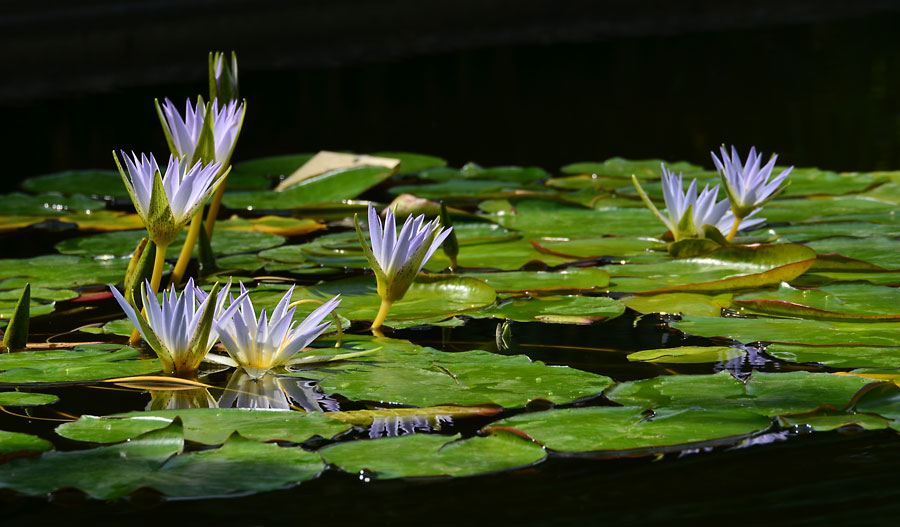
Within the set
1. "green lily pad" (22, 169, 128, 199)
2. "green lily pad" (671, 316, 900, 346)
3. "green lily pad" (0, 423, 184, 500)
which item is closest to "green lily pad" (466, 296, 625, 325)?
"green lily pad" (671, 316, 900, 346)

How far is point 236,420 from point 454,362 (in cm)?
34

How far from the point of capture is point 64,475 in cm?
104

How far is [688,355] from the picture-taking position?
1456mm

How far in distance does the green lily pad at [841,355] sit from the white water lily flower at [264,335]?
0.61 meters

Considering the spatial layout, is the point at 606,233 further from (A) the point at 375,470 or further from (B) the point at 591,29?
(B) the point at 591,29

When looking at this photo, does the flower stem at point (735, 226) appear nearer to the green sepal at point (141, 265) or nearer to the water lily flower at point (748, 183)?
the water lily flower at point (748, 183)

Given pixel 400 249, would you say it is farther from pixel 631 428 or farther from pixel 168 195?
pixel 631 428

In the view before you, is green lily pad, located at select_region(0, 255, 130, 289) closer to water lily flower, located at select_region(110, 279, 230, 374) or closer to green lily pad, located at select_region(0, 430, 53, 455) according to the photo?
water lily flower, located at select_region(110, 279, 230, 374)

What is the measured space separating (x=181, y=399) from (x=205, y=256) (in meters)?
0.75

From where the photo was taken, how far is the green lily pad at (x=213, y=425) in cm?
115

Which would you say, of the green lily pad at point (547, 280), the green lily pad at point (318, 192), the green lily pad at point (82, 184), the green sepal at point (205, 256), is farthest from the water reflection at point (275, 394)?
the green lily pad at point (82, 184)

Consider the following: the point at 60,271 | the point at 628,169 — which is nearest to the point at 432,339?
the point at 60,271

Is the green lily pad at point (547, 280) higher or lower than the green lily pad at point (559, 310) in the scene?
higher

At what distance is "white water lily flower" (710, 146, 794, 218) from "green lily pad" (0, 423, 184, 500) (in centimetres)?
120
